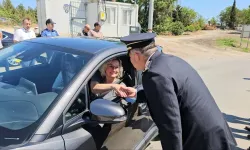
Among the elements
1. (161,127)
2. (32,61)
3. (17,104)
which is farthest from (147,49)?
(32,61)

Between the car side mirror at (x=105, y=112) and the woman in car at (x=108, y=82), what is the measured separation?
1.34ft

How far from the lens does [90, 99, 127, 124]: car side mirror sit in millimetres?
1856

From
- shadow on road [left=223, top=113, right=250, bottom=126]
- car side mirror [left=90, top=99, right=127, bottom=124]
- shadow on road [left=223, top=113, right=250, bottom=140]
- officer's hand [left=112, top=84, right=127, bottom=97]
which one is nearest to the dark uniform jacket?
car side mirror [left=90, top=99, right=127, bottom=124]

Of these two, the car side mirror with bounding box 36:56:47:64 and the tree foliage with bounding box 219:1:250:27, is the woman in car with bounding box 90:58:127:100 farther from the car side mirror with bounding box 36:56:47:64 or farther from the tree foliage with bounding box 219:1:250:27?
the tree foliage with bounding box 219:1:250:27

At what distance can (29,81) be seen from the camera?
87.6 inches

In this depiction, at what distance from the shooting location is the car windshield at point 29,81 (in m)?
1.71

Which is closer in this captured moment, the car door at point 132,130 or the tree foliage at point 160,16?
A: the car door at point 132,130

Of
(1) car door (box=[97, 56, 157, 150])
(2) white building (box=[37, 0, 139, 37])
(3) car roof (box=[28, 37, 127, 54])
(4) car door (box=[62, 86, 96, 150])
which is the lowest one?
(1) car door (box=[97, 56, 157, 150])

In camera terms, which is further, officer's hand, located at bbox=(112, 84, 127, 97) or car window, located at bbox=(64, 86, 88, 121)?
officer's hand, located at bbox=(112, 84, 127, 97)

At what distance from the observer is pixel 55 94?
1.95 m

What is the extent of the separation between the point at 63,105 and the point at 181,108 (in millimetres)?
813

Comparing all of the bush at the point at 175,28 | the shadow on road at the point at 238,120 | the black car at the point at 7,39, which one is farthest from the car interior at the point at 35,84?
the bush at the point at 175,28

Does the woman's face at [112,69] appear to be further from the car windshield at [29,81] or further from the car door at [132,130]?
the car windshield at [29,81]

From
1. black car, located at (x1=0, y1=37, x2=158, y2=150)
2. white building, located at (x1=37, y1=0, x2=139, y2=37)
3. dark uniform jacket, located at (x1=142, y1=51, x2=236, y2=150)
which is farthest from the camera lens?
white building, located at (x1=37, y1=0, x2=139, y2=37)
